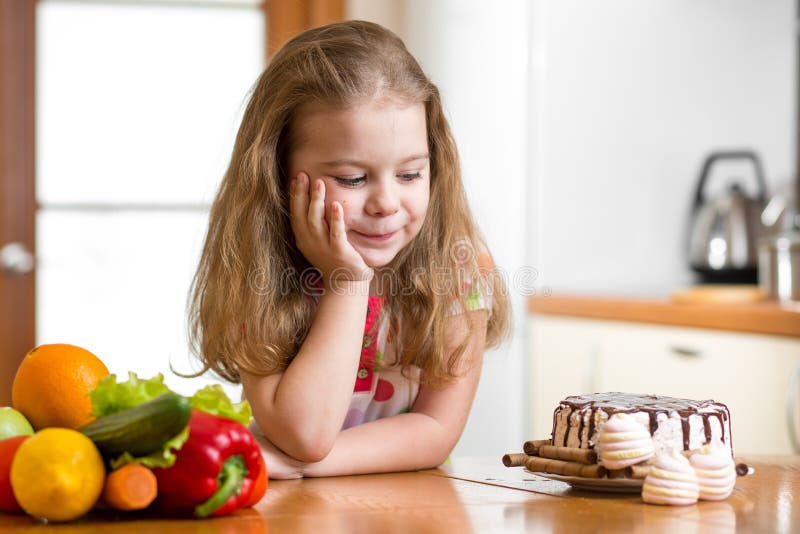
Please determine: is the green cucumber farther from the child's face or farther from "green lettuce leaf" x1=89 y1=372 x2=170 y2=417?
the child's face

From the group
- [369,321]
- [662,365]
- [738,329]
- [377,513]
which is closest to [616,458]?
[377,513]

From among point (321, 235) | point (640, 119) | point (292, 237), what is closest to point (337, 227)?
point (321, 235)

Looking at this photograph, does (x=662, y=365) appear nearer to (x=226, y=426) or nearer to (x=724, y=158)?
(x=724, y=158)

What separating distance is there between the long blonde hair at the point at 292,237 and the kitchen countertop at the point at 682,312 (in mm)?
1061

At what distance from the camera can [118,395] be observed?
0.92m

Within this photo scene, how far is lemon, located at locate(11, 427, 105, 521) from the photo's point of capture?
0.83 meters

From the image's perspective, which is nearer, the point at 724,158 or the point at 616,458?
the point at 616,458

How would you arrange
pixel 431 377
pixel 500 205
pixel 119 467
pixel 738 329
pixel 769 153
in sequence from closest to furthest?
pixel 119 467 < pixel 431 377 < pixel 738 329 < pixel 500 205 < pixel 769 153

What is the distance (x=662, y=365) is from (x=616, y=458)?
1726 mm

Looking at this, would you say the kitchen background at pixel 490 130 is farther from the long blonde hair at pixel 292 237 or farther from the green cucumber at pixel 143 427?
the green cucumber at pixel 143 427

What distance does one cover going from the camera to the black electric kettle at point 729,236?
3.11 metres

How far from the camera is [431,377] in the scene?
1388 millimetres

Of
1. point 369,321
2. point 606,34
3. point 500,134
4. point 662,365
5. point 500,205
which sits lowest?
point 662,365

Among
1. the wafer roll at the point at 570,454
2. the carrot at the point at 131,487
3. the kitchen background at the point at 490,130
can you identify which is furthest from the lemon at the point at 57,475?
the kitchen background at the point at 490,130
